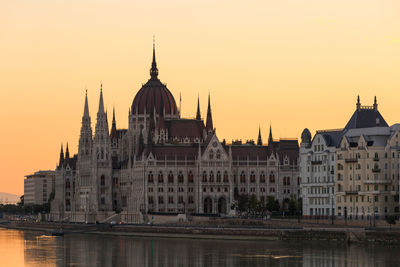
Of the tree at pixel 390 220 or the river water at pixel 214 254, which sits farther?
the tree at pixel 390 220

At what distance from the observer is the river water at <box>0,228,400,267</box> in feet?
512

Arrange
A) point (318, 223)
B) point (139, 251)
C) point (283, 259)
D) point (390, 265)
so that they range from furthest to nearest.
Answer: point (318, 223)
point (139, 251)
point (283, 259)
point (390, 265)

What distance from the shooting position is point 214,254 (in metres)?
170

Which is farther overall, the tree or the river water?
the tree

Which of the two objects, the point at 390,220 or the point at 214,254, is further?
the point at 390,220

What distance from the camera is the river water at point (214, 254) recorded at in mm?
156000

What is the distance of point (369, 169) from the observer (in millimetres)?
198625

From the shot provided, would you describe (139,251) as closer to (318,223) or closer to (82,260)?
(82,260)

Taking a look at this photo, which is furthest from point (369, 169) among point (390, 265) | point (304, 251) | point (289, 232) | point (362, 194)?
point (390, 265)

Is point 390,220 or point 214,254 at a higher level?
point 390,220

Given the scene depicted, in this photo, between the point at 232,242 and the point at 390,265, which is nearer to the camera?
the point at 390,265

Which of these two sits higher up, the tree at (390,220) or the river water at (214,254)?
the tree at (390,220)

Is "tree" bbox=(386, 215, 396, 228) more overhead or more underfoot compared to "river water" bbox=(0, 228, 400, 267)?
more overhead

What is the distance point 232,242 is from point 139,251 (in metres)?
19.9
